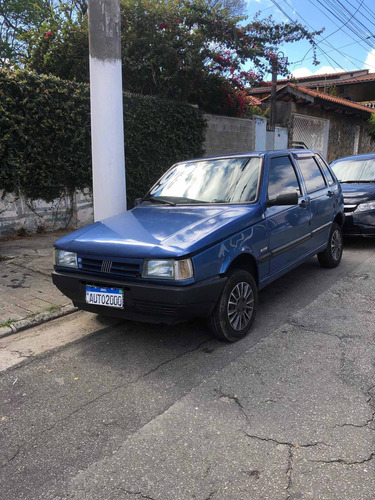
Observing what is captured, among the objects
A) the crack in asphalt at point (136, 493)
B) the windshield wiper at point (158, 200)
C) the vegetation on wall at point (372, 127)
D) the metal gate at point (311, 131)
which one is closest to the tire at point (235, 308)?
the windshield wiper at point (158, 200)

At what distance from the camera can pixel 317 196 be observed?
5445 mm

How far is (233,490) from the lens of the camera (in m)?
2.07

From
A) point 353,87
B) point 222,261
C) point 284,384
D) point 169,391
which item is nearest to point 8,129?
point 222,261

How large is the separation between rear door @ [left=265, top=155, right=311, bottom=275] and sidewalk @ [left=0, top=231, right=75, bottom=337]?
237 centimetres

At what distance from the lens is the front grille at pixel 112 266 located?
336 centimetres

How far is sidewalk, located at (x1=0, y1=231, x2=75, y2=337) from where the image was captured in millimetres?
4312

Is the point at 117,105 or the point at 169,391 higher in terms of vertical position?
the point at 117,105

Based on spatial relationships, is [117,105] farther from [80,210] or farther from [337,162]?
[337,162]

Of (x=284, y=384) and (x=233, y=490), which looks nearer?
(x=233, y=490)

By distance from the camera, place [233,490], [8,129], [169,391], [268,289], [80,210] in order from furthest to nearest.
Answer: [80,210], [8,129], [268,289], [169,391], [233,490]

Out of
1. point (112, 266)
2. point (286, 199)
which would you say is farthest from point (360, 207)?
point (112, 266)

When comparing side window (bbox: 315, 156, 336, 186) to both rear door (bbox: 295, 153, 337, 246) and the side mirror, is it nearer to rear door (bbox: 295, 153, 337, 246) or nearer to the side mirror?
rear door (bbox: 295, 153, 337, 246)

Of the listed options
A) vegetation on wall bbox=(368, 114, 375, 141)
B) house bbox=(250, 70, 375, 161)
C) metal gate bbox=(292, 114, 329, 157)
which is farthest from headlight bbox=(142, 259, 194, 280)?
Result: vegetation on wall bbox=(368, 114, 375, 141)

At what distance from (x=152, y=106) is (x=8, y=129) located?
3553mm
